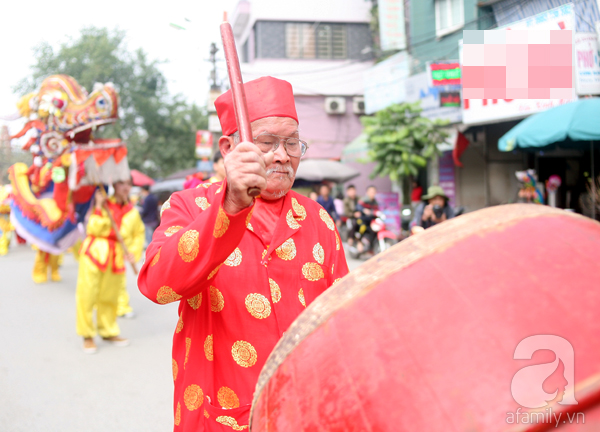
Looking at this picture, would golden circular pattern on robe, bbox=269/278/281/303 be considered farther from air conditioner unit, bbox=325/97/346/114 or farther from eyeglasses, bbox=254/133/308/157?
air conditioner unit, bbox=325/97/346/114

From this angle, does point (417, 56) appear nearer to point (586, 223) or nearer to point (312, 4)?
point (312, 4)

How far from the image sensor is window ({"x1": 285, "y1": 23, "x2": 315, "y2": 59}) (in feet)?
63.7

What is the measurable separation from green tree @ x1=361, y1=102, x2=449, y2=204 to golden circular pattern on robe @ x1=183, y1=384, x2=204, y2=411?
398 inches

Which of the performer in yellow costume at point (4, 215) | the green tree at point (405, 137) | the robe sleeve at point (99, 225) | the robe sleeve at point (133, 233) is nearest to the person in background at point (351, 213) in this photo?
the green tree at point (405, 137)

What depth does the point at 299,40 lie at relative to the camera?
19.5 metres

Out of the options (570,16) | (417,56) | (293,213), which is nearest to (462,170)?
(417,56)

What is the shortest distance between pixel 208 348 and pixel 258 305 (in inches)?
7.2

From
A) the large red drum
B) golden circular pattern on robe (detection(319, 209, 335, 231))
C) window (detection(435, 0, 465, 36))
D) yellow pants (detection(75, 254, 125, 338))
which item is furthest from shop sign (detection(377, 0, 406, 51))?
the large red drum

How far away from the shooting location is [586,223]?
29.6 inches

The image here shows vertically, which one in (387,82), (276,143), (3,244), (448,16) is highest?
(448,16)

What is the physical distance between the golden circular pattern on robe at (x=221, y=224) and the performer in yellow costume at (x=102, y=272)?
443 cm

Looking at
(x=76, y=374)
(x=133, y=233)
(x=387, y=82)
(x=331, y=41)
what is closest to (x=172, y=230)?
(x=76, y=374)

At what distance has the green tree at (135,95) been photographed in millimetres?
22250

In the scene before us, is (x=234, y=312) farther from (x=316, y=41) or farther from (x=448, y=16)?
(x=316, y=41)
